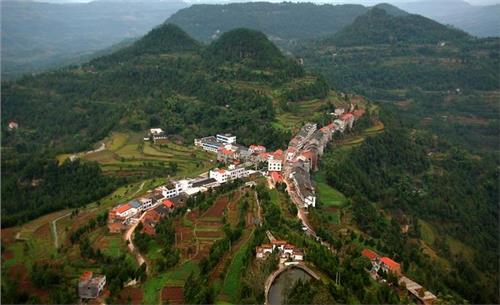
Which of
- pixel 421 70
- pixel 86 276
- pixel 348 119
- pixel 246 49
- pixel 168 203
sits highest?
pixel 246 49

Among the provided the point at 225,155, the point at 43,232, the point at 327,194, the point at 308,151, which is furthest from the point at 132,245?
the point at 308,151

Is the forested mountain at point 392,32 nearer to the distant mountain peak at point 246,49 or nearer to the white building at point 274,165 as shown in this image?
the distant mountain peak at point 246,49

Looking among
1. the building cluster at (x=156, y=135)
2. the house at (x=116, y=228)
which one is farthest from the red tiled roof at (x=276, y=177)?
the building cluster at (x=156, y=135)

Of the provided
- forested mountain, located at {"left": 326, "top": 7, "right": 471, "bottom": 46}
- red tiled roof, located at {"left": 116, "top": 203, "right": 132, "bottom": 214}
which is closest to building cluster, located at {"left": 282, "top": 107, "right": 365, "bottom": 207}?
red tiled roof, located at {"left": 116, "top": 203, "right": 132, "bottom": 214}

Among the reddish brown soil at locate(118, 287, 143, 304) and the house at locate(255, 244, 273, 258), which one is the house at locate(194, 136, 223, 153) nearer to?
the house at locate(255, 244, 273, 258)

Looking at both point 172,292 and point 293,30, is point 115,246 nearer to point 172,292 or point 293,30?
point 172,292

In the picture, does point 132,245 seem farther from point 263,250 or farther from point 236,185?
point 236,185

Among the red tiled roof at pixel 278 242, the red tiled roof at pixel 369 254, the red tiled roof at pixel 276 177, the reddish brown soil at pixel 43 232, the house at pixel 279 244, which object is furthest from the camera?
the red tiled roof at pixel 276 177
